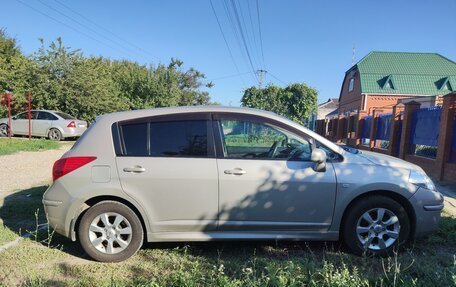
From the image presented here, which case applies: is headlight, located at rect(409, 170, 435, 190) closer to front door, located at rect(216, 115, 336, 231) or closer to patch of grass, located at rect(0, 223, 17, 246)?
front door, located at rect(216, 115, 336, 231)

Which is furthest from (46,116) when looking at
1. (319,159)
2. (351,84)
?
(351,84)

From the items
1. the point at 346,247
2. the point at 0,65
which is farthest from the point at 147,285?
the point at 0,65

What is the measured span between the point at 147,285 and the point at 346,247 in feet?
7.85

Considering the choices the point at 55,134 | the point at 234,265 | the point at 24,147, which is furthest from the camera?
the point at 55,134

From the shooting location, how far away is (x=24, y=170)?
10.1 m

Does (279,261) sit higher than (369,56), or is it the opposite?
(369,56)

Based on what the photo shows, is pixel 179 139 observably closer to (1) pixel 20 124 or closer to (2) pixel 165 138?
(2) pixel 165 138

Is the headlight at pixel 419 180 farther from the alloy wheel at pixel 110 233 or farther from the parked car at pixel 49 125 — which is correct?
the parked car at pixel 49 125

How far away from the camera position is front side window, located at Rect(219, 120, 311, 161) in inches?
175

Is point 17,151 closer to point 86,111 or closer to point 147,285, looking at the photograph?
point 86,111

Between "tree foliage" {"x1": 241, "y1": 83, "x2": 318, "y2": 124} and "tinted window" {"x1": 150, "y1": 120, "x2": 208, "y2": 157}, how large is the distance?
3636 cm

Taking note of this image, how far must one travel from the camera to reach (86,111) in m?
23.1

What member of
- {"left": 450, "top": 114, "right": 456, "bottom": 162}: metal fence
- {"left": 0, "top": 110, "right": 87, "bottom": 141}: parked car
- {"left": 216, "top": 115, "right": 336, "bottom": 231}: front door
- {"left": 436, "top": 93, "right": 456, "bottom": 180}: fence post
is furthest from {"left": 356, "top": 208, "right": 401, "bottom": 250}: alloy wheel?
{"left": 0, "top": 110, "right": 87, "bottom": 141}: parked car

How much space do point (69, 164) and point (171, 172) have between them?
3.75ft
